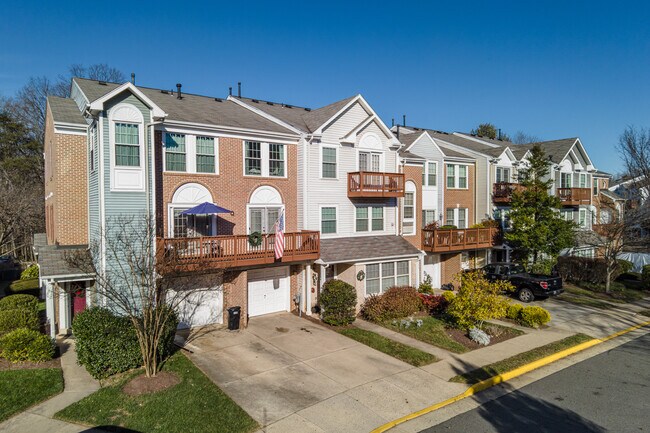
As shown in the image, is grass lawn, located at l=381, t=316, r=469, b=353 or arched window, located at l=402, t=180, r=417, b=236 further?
arched window, located at l=402, t=180, r=417, b=236

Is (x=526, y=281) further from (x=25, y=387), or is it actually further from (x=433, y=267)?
(x=25, y=387)

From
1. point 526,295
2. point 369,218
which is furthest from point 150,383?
point 526,295

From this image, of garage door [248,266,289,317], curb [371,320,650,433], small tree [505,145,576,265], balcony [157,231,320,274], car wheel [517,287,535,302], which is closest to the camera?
curb [371,320,650,433]

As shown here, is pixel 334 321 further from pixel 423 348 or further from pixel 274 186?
pixel 274 186

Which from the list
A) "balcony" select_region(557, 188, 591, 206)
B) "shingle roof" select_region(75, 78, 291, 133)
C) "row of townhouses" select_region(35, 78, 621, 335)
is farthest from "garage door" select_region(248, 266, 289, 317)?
"balcony" select_region(557, 188, 591, 206)

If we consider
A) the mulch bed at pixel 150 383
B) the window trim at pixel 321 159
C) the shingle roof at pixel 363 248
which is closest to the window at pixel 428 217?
the shingle roof at pixel 363 248

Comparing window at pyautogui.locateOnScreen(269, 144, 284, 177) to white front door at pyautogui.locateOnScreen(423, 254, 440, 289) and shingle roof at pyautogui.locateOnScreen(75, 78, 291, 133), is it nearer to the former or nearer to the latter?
shingle roof at pyautogui.locateOnScreen(75, 78, 291, 133)

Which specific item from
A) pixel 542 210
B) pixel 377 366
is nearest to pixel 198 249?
pixel 377 366

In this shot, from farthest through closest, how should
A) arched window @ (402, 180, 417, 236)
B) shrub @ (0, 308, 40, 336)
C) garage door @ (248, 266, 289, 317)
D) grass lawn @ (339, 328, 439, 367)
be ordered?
arched window @ (402, 180, 417, 236) < garage door @ (248, 266, 289, 317) < shrub @ (0, 308, 40, 336) < grass lawn @ (339, 328, 439, 367)
